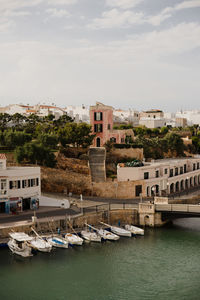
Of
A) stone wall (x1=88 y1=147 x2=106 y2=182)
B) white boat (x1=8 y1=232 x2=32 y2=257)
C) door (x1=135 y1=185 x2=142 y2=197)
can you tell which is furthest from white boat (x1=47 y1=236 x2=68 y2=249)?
stone wall (x1=88 y1=147 x2=106 y2=182)

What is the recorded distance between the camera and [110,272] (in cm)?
3691

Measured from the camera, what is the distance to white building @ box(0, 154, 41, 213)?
48.2 m

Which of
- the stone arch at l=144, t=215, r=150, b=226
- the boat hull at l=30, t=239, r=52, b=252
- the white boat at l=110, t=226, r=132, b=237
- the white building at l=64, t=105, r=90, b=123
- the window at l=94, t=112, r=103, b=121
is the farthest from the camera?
the white building at l=64, t=105, r=90, b=123

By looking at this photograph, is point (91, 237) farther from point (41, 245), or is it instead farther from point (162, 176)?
point (162, 176)

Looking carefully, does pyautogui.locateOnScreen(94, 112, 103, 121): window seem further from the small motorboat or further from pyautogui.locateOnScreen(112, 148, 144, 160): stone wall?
the small motorboat

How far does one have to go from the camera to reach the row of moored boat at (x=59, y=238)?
39.9 metres

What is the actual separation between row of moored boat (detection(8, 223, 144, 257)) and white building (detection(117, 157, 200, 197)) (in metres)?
9.88

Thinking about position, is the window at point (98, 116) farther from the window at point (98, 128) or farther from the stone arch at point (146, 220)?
the stone arch at point (146, 220)

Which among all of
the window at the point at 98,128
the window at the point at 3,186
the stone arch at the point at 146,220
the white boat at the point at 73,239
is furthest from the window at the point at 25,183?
the window at the point at 98,128

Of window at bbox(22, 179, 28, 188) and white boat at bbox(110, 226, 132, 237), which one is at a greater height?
window at bbox(22, 179, 28, 188)

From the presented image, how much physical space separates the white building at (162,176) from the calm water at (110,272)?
13975 millimetres

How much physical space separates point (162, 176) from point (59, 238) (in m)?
27.6

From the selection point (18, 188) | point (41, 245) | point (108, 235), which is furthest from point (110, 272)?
point (18, 188)

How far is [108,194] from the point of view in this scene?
59.7 metres
